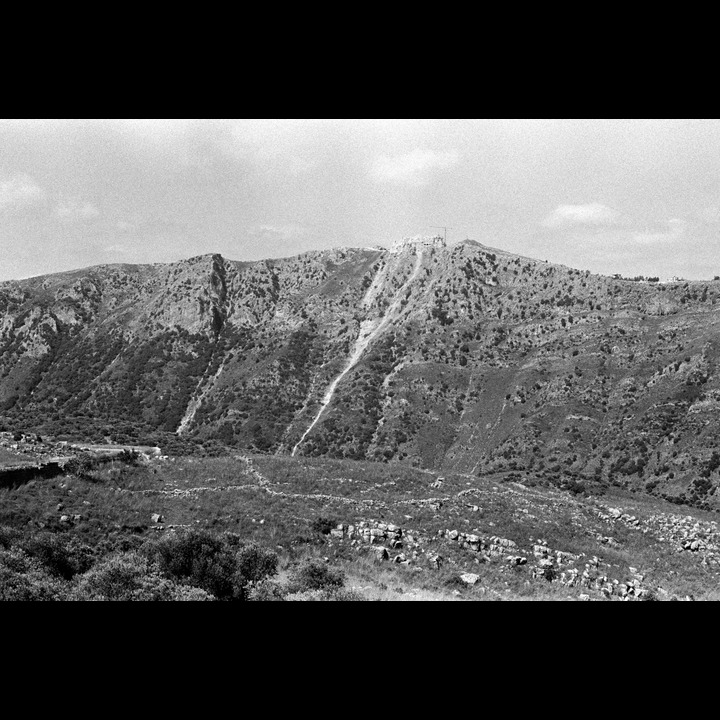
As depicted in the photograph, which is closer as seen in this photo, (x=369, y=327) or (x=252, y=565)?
(x=252, y=565)

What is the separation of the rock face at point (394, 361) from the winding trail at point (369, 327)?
0.42 metres

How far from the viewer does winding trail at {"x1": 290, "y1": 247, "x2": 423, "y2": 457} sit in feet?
310

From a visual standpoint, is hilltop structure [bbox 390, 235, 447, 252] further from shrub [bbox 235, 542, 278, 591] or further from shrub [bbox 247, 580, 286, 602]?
shrub [bbox 247, 580, 286, 602]

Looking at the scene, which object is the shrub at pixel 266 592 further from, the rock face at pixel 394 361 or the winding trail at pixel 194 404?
the winding trail at pixel 194 404

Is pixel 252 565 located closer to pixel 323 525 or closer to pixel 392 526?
pixel 323 525

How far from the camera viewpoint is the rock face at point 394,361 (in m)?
66.1

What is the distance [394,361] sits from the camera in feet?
318

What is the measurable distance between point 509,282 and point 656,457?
5529 centimetres

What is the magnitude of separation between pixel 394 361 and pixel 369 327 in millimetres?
18772

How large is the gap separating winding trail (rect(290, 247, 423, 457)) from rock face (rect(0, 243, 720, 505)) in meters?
0.42

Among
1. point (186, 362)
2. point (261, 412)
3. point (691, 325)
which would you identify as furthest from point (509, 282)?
point (186, 362)

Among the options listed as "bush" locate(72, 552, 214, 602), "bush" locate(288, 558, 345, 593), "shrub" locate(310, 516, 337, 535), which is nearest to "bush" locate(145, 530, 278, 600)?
"bush" locate(72, 552, 214, 602)

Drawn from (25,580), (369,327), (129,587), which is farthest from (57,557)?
(369,327)

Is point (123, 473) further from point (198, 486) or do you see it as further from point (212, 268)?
point (212, 268)
